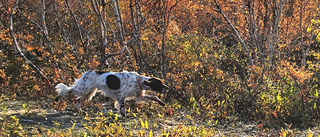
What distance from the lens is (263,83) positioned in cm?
814

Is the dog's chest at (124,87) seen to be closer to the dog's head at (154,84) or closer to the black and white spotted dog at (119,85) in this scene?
the black and white spotted dog at (119,85)

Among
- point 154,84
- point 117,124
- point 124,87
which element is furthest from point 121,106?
point 154,84

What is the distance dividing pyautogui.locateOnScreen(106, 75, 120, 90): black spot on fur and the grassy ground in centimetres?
63

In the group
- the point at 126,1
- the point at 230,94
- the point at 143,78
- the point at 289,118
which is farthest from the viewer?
the point at 126,1

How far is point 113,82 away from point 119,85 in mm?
153

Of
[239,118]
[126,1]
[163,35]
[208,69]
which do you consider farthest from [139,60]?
[126,1]

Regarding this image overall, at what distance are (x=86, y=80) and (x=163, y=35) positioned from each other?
9.49 feet

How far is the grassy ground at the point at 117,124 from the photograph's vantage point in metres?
4.80

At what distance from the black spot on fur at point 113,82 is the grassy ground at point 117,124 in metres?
0.63

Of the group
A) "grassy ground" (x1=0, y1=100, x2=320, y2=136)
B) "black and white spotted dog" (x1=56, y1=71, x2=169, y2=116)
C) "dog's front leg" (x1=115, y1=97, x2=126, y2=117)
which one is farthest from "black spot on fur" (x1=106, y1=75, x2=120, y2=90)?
"grassy ground" (x1=0, y1=100, x2=320, y2=136)

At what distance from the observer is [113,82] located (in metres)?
6.29

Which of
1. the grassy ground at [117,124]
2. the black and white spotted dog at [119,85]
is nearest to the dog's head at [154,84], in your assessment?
the black and white spotted dog at [119,85]

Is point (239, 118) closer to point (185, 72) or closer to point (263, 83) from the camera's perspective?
point (263, 83)

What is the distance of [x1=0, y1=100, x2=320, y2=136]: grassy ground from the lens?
480cm
